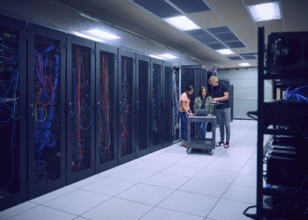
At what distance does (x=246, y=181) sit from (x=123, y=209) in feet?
5.21

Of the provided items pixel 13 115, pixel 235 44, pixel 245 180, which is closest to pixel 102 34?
pixel 235 44

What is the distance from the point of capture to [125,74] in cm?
392

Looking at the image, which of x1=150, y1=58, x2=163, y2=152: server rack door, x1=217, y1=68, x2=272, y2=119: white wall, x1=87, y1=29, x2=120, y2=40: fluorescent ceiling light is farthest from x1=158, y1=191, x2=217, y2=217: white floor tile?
x1=217, y1=68, x2=272, y2=119: white wall

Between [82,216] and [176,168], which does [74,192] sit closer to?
[82,216]

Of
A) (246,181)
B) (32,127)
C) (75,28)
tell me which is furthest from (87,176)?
(75,28)

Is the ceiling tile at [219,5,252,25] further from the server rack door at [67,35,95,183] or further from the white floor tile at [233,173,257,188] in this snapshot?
the white floor tile at [233,173,257,188]

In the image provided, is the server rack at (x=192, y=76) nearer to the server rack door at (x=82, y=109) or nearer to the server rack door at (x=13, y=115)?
the server rack door at (x=82, y=109)

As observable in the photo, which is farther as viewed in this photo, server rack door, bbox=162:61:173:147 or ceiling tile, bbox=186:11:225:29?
server rack door, bbox=162:61:173:147

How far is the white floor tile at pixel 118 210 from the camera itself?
206cm

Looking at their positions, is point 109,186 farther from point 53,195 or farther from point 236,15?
point 236,15

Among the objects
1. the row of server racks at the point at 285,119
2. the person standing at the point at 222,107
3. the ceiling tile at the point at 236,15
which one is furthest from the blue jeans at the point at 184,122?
the row of server racks at the point at 285,119

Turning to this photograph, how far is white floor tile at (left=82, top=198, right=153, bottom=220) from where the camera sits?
206 cm

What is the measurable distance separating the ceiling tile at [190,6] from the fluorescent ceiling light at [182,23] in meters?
0.40

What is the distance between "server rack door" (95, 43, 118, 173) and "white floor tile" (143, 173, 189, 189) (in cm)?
74
